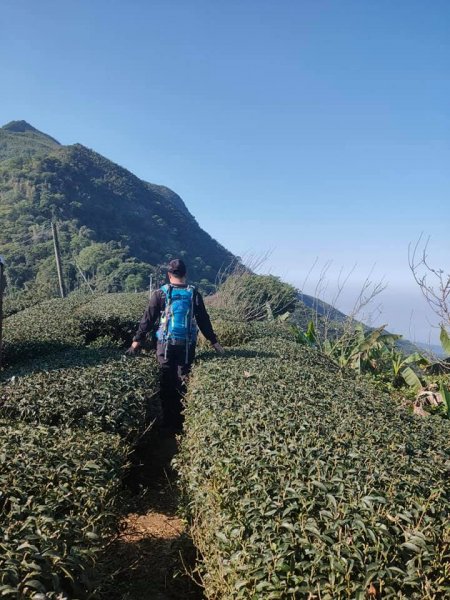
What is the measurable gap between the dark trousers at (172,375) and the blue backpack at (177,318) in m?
0.09

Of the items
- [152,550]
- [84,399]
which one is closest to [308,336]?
[84,399]

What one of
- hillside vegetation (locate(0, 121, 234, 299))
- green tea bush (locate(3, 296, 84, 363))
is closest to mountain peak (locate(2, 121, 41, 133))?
hillside vegetation (locate(0, 121, 234, 299))

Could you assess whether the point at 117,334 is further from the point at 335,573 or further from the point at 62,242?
the point at 62,242

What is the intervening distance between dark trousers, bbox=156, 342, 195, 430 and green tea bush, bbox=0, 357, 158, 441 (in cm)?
104

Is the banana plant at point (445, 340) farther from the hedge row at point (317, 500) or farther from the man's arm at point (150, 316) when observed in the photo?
the man's arm at point (150, 316)

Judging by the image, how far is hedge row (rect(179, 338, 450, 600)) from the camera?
1.90 m

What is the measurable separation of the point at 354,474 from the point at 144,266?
32.0 m

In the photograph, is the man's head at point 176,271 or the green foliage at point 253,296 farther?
the green foliage at point 253,296

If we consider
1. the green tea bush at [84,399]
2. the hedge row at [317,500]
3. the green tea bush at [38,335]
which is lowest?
the green tea bush at [38,335]

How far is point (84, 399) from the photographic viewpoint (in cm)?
398

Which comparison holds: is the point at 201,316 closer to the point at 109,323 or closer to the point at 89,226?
the point at 109,323

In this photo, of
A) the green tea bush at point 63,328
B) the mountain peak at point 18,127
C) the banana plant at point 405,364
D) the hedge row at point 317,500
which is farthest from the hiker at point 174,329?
the mountain peak at point 18,127

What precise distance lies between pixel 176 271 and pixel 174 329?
27.3 inches

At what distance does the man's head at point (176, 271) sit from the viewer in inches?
233
